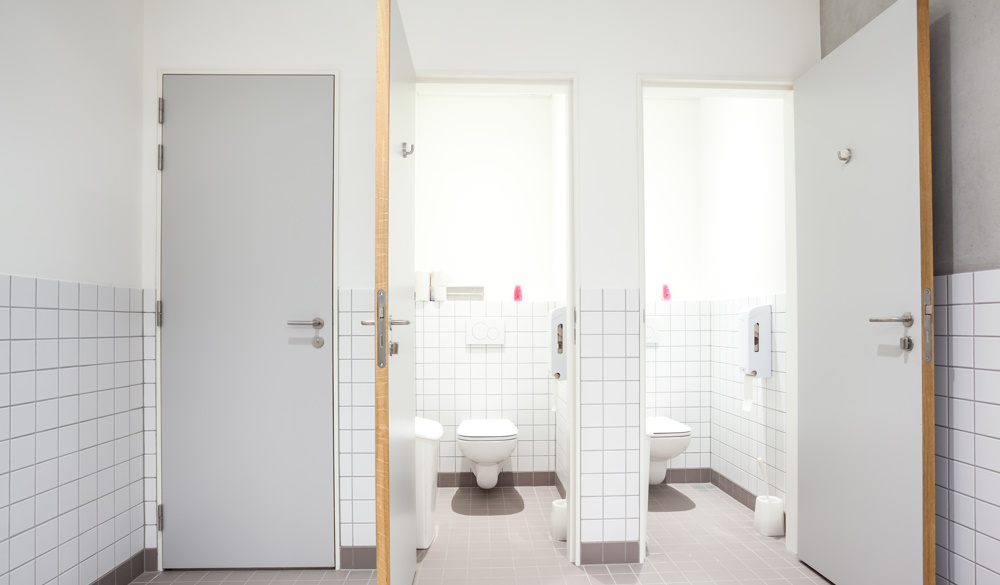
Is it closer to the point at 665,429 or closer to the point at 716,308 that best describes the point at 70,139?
the point at 665,429

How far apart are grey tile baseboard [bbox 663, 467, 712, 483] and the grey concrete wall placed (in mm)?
2160

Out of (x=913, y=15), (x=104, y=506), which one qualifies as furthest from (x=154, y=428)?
(x=913, y=15)

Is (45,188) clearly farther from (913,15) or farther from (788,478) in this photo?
(788,478)

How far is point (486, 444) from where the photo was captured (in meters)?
3.20

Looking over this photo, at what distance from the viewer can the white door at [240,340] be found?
2.47m

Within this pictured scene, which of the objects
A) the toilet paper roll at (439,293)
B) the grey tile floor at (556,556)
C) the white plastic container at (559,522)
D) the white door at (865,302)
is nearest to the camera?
the white door at (865,302)

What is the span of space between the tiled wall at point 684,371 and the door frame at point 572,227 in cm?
138

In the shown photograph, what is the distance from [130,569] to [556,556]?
5.80ft

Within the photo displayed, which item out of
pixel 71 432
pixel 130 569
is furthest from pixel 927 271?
pixel 130 569

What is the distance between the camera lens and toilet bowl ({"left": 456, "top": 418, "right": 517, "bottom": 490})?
3.20 metres

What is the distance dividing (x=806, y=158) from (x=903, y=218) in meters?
0.62

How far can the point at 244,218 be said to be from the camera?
249 centimetres

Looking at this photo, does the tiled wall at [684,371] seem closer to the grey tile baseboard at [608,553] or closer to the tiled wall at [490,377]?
the tiled wall at [490,377]

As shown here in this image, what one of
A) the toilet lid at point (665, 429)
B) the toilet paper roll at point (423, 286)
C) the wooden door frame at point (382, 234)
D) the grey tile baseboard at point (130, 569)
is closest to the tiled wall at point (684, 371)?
the toilet lid at point (665, 429)
